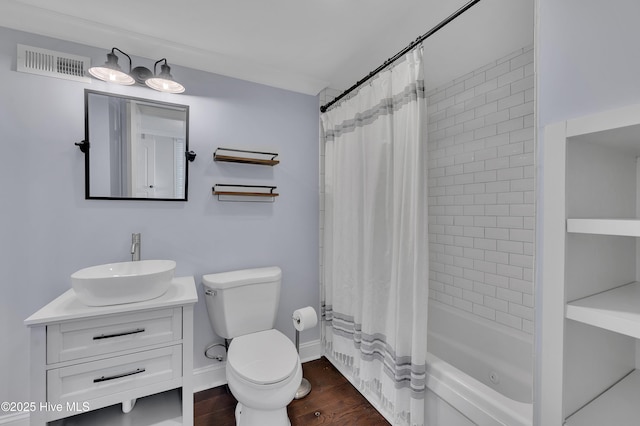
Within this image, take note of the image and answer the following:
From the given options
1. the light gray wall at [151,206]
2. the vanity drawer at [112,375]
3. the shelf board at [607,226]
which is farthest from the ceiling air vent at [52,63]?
the shelf board at [607,226]

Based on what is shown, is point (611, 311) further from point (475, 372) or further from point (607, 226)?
point (475, 372)

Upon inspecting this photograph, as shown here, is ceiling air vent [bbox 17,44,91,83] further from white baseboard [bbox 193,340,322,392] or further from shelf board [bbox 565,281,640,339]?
shelf board [bbox 565,281,640,339]

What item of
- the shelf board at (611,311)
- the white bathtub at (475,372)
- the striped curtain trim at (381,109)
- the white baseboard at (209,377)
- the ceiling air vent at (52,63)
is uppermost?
the ceiling air vent at (52,63)

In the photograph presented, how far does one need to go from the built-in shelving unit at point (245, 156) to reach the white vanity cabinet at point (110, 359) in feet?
3.06

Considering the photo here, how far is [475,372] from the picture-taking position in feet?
6.25

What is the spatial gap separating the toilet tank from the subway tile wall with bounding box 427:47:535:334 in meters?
1.43

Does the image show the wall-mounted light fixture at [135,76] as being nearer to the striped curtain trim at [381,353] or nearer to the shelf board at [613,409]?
the striped curtain trim at [381,353]

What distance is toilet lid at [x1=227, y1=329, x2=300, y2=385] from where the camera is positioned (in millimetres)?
1357

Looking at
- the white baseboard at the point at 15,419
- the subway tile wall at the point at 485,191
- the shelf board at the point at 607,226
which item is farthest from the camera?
the subway tile wall at the point at 485,191

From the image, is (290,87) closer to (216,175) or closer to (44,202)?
(216,175)

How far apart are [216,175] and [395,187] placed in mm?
1271

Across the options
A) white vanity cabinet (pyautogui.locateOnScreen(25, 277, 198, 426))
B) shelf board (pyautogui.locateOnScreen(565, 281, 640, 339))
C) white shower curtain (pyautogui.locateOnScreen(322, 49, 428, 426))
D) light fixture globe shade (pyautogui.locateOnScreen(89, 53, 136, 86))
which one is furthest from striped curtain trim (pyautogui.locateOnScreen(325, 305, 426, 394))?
light fixture globe shade (pyautogui.locateOnScreen(89, 53, 136, 86))

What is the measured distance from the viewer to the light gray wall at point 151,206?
149cm

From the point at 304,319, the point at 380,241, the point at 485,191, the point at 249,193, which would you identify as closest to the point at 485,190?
the point at 485,191
